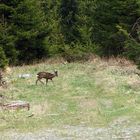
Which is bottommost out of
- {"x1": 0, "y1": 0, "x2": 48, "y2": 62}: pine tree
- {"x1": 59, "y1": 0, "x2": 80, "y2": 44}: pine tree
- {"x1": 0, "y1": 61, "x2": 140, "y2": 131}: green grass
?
{"x1": 59, "y1": 0, "x2": 80, "y2": 44}: pine tree

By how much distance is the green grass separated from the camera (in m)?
15.8

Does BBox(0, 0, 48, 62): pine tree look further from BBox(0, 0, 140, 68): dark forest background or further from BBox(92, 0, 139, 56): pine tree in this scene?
BBox(92, 0, 139, 56): pine tree

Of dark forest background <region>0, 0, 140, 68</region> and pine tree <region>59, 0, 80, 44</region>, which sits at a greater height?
dark forest background <region>0, 0, 140, 68</region>

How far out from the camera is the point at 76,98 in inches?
772

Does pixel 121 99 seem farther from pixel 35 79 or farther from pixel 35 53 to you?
pixel 35 53

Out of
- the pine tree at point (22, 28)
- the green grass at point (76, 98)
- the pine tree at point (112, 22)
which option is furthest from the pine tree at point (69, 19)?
the green grass at point (76, 98)

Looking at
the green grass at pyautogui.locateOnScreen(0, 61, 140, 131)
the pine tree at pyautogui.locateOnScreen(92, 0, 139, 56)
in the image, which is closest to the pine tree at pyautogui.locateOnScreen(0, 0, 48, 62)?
the pine tree at pyautogui.locateOnScreen(92, 0, 139, 56)

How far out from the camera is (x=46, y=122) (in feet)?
51.2

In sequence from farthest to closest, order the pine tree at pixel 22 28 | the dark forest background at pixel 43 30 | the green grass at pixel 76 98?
the pine tree at pixel 22 28, the dark forest background at pixel 43 30, the green grass at pixel 76 98

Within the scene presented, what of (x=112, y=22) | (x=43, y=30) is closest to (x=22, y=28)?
(x=43, y=30)

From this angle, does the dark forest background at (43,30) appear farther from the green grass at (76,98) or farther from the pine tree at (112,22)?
the green grass at (76,98)

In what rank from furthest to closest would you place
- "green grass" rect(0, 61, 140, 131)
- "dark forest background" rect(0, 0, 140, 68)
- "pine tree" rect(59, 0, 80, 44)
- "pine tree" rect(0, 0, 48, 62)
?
"pine tree" rect(59, 0, 80, 44) → "pine tree" rect(0, 0, 48, 62) → "dark forest background" rect(0, 0, 140, 68) → "green grass" rect(0, 61, 140, 131)

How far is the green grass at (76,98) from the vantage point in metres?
15.8

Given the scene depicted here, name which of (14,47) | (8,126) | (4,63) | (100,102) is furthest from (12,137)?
(14,47)
